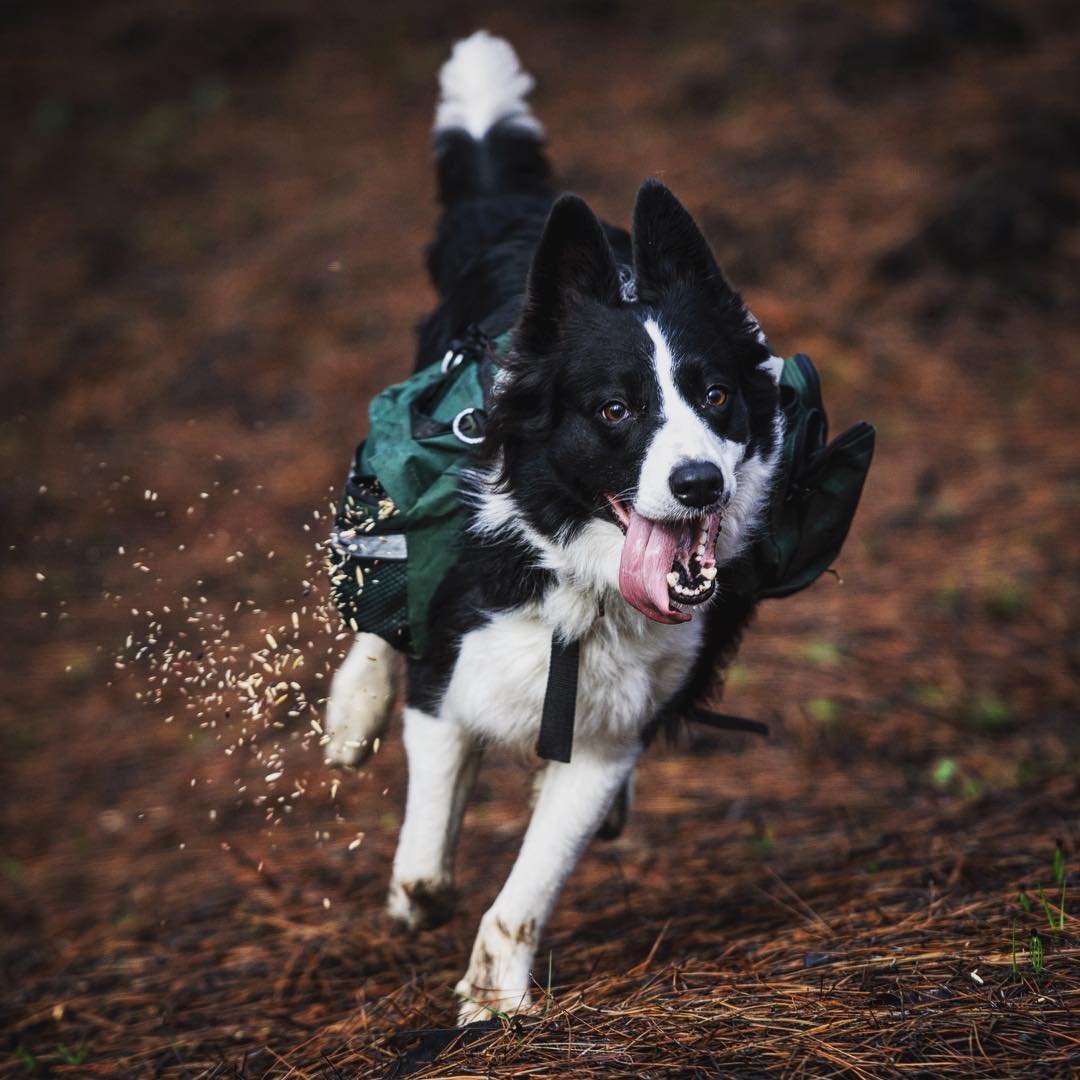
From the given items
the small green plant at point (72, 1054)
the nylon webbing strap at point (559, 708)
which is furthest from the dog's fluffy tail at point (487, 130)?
the small green plant at point (72, 1054)

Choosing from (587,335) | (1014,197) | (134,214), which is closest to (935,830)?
(587,335)

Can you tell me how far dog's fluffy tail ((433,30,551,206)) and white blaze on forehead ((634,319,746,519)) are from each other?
196 cm

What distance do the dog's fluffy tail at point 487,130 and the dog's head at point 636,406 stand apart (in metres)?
1.74

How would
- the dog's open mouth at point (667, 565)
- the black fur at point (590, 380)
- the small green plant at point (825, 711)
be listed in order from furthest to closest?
the small green plant at point (825, 711)
the black fur at point (590, 380)
the dog's open mouth at point (667, 565)

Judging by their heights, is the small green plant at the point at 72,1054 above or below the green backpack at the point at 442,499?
below

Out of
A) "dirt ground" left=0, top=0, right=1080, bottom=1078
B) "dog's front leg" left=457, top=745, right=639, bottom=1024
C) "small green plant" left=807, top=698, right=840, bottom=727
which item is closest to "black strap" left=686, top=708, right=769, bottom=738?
"dog's front leg" left=457, top=745, right=639, bottom=1024

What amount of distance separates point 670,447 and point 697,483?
120 mm

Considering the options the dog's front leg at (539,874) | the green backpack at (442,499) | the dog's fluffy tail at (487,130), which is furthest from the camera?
the dog's fluffy tail at (487,130)

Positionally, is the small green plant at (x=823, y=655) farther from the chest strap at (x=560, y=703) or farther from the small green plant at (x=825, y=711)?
the chest strap at (x=560, y=703)

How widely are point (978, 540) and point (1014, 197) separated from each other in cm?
279

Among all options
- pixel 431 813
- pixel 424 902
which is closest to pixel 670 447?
pixel 431 813

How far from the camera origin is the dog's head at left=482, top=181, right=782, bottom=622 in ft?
8.55

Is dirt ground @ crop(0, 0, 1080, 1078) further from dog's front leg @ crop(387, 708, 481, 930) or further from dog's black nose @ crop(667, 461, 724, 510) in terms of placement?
dog's black nose @ crop(667, 461, 724, 510)

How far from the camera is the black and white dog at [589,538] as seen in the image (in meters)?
2.63
